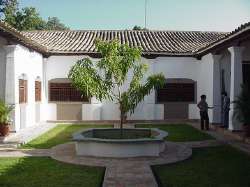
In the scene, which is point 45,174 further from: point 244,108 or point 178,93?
point 178,93

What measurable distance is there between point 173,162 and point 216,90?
8482 mm

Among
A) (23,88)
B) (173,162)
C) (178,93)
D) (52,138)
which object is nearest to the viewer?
(173,162)

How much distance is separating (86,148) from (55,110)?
9.97 metres

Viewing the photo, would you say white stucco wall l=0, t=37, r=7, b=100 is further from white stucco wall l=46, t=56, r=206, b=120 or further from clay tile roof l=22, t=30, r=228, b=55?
white stucco wall l=46, t=56, r=206, b=120

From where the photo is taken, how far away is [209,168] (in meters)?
9.38

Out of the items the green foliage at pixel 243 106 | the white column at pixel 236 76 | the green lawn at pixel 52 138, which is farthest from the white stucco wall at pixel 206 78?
the green lawn at pixel 52 138

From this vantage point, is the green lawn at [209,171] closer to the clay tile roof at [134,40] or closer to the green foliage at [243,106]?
the green foliage at [243,106]

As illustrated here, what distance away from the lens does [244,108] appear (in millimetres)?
13211

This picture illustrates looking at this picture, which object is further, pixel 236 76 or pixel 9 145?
pixel 236 76

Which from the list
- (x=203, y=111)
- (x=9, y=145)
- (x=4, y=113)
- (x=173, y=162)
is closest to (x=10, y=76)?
(x=4, y=113)

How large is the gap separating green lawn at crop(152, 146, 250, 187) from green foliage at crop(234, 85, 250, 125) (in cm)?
204

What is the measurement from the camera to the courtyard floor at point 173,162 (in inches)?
324

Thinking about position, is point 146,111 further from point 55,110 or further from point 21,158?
point 21,158

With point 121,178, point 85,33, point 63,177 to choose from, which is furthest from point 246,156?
point 85,33
